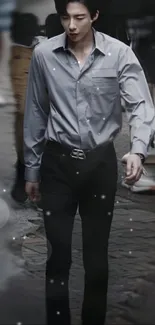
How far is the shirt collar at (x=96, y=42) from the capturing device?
4.73 meters

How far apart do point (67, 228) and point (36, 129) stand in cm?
48

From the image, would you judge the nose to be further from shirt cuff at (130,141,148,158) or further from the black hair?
shirt cuff at (130,141,148,158)

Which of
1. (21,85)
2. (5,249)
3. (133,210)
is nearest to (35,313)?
(5,249)

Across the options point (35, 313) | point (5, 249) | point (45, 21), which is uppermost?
point (45, 21)

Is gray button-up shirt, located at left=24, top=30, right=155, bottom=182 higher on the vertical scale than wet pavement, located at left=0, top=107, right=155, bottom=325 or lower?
higher

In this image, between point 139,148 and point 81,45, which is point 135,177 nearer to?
point 139,148

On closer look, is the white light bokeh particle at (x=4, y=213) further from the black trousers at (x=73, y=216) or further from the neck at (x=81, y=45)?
the neck at (x=81, y=45)

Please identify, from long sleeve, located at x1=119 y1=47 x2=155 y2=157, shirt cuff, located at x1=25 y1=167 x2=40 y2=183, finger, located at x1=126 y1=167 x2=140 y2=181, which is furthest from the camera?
shirt cuff, located at x1=25 y1=167 x2=40 y2=183

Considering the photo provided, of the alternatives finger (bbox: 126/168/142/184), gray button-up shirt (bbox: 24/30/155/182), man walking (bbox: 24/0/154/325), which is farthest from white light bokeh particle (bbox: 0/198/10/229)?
finger (bbox: 126/168/142/184)

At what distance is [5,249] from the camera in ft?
16.3

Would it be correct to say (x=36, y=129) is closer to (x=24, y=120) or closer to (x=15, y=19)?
(x=24, y=120)

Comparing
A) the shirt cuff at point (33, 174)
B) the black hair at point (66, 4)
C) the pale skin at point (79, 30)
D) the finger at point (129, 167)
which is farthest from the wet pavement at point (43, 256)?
the black hair at point (66, 4)

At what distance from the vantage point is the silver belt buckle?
4.72m

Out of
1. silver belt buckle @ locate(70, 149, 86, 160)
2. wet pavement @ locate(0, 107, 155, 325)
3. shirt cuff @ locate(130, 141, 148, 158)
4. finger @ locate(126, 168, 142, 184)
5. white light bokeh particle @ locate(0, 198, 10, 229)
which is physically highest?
shirt cuff @ locate(130, 141, 148, 158)
